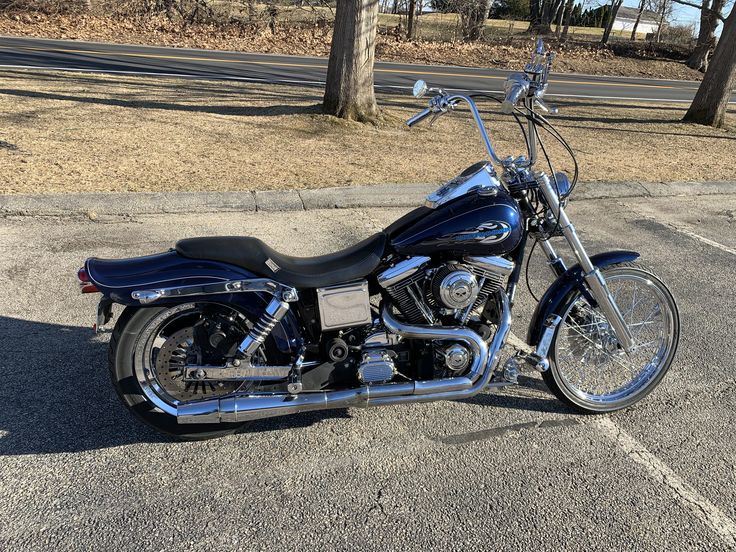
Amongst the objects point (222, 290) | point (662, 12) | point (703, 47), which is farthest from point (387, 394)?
point (662, 12)

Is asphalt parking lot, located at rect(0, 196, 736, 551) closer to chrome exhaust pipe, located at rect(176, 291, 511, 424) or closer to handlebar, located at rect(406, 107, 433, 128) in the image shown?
chrome exhaust pipe, located at rect(176, 291, 511, 424)

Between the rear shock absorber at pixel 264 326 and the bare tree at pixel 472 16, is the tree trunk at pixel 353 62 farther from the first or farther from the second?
the bare tree at pixel 472 16

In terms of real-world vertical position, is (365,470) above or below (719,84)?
below

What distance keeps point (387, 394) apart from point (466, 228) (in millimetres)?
866

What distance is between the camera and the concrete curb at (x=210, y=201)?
5.43 m

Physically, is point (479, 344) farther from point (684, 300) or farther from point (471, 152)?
point (471, 152)

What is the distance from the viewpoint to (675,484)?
278cm

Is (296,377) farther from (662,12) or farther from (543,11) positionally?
(543,11)

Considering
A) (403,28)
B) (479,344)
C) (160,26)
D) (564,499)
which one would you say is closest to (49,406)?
(479,344)

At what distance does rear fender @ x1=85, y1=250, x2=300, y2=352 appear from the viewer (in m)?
2.57

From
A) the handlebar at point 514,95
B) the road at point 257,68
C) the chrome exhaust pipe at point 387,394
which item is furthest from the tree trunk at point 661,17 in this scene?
the chrome exhaust pipe at point 387,394

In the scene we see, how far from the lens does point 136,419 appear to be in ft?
9.37

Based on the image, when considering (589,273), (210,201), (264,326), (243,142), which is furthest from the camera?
(243,142)

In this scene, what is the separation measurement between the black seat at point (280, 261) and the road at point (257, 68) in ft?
37.9
